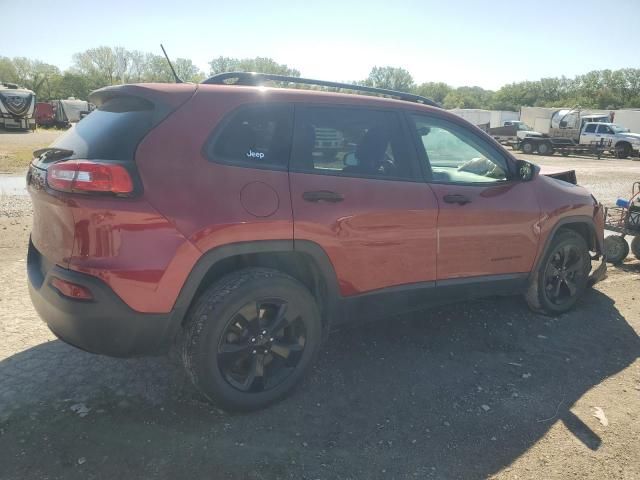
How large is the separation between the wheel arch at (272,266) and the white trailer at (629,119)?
41.5m

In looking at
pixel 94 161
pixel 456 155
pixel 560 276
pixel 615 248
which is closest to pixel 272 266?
pixel 94 161

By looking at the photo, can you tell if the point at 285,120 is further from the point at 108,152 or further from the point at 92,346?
the point at 92,346

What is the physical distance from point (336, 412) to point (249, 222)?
1.23 m

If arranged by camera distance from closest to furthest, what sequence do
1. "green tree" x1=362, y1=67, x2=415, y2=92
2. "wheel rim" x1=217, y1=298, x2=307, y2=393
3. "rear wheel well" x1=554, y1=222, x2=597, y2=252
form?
"wheel rim" x1=217, y1=298, x2=307, y2=393 < "rear wheel well" x1=554, y1=222, x2=597, y2=252 < "green tree" x1=362, y1=67, x2=415, y2=92

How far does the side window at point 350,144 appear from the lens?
2.87 m

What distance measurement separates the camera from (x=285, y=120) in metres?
2.84

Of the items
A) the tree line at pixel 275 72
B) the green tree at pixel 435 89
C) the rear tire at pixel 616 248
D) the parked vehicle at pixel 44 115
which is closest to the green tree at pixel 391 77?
the tree line at pixel 275 72

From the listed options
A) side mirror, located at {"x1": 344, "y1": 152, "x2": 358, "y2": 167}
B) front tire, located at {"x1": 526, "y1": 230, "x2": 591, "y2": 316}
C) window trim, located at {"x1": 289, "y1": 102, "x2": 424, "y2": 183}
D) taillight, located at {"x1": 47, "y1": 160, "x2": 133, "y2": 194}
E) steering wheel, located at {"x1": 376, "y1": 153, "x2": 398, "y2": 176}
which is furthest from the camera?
front tire, located at {"x1": 526, "y1": 230, "x2": 591, "y2": 316}

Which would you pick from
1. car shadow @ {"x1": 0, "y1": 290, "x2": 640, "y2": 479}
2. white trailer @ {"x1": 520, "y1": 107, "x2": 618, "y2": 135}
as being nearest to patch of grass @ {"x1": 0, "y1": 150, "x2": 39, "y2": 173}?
car shadow @ {"x1": 0, "y1": 290, "x2": 640, "y2": 479}

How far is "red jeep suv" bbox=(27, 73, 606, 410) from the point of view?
92.4 inches

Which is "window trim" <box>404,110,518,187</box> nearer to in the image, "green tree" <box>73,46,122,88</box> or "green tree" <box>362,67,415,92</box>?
"green tree" <box>73,46,122,88</box>

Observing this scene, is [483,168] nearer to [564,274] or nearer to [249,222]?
[564,274]

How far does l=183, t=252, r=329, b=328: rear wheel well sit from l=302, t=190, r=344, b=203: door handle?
0.32 metres

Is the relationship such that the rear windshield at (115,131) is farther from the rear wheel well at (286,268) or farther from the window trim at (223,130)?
the rear wheel well at (286,268)
